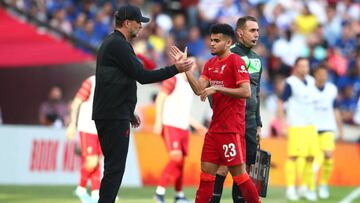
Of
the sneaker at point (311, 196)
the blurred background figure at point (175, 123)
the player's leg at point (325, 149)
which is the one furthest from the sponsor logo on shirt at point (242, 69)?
the player's leg at point (325, 149)

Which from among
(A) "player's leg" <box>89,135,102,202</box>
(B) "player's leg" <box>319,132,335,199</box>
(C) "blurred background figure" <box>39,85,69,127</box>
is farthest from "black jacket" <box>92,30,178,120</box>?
(C) "blurred background figure" <box>39,85,69,127</box>

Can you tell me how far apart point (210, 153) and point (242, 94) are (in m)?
0.81

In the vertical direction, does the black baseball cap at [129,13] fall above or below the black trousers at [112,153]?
above

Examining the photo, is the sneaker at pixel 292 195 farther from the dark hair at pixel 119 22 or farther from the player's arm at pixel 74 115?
the dark hair at pixel 119 22

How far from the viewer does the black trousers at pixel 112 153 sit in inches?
454

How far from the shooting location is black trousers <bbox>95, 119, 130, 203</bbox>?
11531 mm

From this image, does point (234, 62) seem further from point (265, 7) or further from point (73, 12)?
point (265, 7)

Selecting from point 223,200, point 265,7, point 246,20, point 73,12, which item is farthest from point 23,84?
point 246,20

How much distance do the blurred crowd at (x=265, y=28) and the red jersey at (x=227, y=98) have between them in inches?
528

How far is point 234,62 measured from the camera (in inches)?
473

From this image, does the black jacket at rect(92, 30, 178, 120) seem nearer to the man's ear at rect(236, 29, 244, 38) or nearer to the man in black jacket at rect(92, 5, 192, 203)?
the man in black jacket at rect(92, 5, 192, 203)

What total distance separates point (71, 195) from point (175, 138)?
2709 millimetres

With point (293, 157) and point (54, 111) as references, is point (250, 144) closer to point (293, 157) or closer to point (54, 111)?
point (293, 157)

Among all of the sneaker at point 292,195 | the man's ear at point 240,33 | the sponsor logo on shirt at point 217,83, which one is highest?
the man's ear at point 240,33
